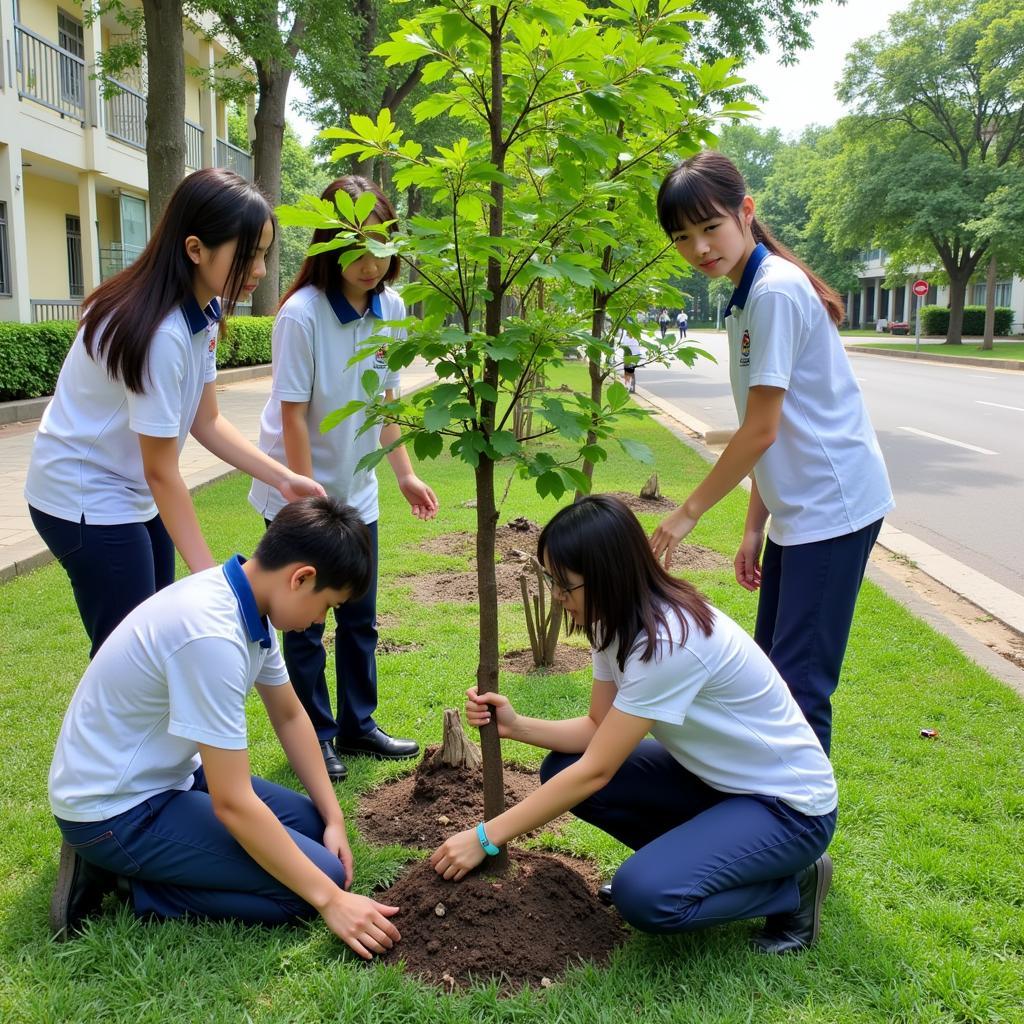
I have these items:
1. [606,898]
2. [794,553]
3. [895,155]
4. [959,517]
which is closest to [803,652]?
[794,553]

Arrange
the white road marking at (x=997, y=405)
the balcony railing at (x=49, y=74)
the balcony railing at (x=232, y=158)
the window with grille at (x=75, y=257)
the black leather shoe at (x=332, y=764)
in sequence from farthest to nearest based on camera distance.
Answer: the balcony railing at (x=232, y=158) < the window with grille at (x=75, y=257) < the balcony railing at (x=49, y=74) < the white road marking at (x=997, y=405) < the black leather shoe at (x=332, y=764)

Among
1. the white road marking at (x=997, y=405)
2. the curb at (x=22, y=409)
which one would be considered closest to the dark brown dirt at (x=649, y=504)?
the curb at (x=22, y=409)

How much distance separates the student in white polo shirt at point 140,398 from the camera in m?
2.61

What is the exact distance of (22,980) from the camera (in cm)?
229

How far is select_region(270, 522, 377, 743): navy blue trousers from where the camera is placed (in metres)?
3.43

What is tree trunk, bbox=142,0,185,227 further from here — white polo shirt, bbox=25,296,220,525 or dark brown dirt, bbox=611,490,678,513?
white polo shirt, bbox=25,296,220,525

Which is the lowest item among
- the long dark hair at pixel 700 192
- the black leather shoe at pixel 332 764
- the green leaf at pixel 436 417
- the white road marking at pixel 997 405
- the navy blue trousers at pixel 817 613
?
the black leather shoe at pixel 332 764

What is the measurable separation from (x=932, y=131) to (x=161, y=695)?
4188 centimetres

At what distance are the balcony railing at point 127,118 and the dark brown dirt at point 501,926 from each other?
20.2 m

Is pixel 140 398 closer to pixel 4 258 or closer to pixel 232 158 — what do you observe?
pixel 4 258

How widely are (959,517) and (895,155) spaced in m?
33.9

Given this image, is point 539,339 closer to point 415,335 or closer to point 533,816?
point 415,335

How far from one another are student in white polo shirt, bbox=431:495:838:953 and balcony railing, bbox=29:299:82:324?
56.1 feet

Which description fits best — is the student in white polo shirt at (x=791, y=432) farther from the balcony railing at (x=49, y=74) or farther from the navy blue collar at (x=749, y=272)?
the balcony railing at (x=49, y=74)
